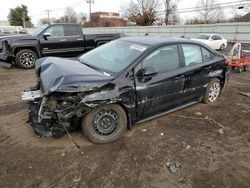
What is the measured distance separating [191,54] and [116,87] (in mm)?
2046

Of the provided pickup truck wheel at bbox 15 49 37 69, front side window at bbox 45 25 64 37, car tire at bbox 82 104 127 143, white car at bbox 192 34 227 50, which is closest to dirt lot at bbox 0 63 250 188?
car tire at bbox 82 104 127 143

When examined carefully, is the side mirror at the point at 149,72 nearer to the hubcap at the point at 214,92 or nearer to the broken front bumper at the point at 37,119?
the broken front bumper at the point at 37,119

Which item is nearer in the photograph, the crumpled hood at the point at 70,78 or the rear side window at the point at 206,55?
the crumpled hood at the point at 70,78

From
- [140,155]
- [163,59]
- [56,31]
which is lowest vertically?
[140,155]

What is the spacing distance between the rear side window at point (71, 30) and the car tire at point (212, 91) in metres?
6.77

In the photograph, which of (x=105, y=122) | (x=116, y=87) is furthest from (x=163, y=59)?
(x=105, y=122)

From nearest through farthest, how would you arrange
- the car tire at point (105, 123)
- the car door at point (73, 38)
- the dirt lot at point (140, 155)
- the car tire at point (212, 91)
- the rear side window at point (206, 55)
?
the dirt lot at point (140, 155) → the car tire at point (105, 123) → the rear side window at point (206, 55) → the car tire at point (212, 91) → the car door at point (73, 38)

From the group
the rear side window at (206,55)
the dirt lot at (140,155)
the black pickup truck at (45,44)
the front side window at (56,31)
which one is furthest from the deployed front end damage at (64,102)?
the front side window at (56,31)

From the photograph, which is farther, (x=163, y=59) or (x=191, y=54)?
(x=191, y=54)

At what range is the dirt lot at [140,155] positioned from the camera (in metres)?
2.86

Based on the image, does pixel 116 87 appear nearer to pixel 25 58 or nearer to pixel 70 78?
pixel 70 78

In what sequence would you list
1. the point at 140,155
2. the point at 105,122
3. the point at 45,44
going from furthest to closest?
the point at 45,44, the point at 105,122, the point at 140,155

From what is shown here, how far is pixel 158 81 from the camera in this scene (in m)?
3.94

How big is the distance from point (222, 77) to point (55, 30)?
707cm
